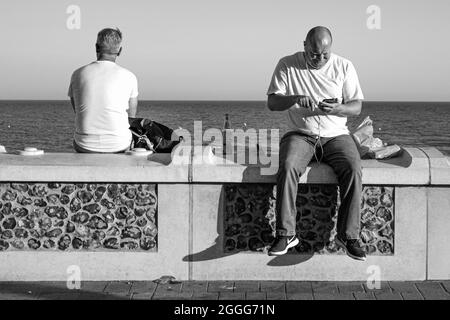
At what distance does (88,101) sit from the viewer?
20.2 ft

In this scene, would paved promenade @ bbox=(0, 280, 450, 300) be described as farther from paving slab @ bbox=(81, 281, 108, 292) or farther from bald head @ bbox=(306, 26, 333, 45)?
bald head @ bbox=(306, 26, 333, 45)

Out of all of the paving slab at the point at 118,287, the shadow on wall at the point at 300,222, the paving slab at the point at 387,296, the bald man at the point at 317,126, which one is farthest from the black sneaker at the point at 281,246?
the paving slab at the point at 118,287

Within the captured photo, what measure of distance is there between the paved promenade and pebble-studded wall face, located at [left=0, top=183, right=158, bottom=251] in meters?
0.35

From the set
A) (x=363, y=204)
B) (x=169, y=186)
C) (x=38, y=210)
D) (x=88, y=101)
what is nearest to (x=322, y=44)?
(x=363, y=204)

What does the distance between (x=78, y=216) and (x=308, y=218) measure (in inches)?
78.3

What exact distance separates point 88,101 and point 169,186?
114cm

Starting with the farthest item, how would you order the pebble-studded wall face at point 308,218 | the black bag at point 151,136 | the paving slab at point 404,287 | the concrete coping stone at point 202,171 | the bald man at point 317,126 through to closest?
the black bag at point 151,136
the pebble-studded wall face at point 308,218
the concrete coping stone at point 202,171
the paving slab at point 404,287
the bald man at point 317,126

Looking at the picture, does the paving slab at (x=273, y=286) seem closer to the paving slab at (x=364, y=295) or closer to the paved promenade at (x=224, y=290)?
the paved promenade at (x=224, y=290)

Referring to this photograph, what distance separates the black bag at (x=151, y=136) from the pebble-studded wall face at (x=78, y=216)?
807 millimetres

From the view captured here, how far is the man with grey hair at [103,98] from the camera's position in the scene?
6168 mm

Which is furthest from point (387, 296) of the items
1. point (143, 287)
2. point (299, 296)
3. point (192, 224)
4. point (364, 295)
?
point (143, 287)

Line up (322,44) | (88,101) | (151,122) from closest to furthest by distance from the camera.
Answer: (322,44), (88,101), (151,122)
